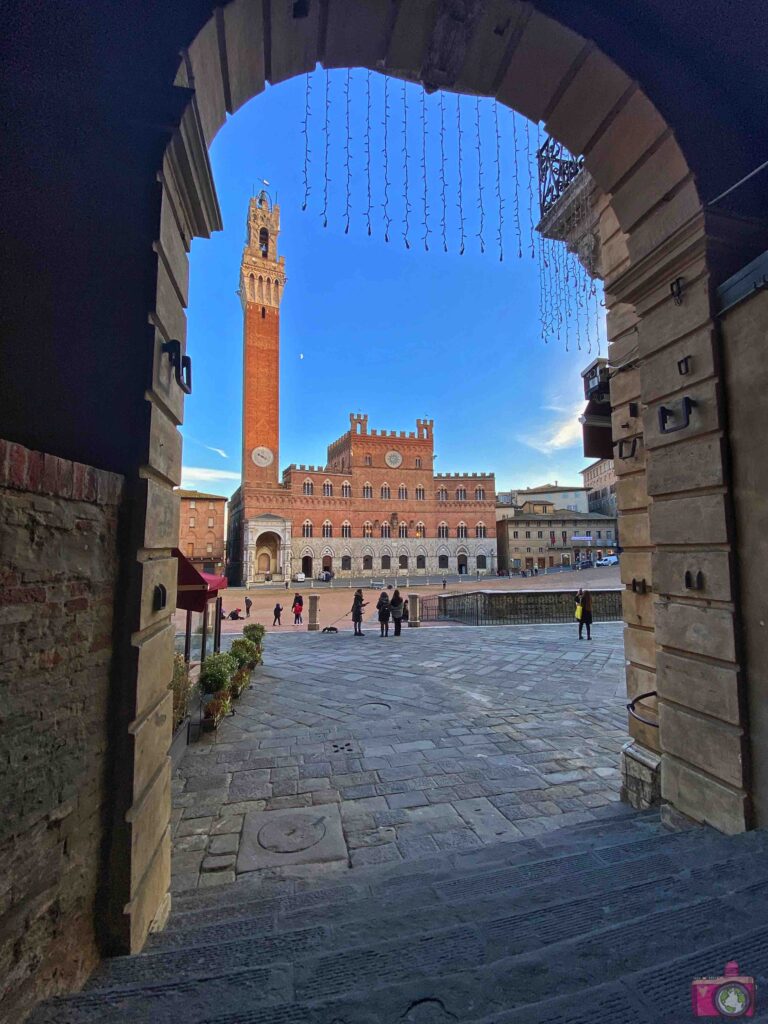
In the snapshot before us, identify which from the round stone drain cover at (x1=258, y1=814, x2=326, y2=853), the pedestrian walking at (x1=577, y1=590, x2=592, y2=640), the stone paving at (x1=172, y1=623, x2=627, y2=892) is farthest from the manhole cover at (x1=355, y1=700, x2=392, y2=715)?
the pedestrian walking at (x1=577, y1=590, x2=592, y2=640)

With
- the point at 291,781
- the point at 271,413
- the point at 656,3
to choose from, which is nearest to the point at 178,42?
the point at 656,3

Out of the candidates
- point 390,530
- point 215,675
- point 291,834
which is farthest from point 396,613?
point 390,530

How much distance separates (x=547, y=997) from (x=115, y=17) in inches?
183

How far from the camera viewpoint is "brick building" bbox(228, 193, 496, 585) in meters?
45.6

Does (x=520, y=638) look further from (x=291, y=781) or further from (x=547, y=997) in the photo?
(x=547, y=997)

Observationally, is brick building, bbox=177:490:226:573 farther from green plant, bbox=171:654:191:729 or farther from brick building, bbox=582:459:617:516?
brick building, bbox=582:459:617:516

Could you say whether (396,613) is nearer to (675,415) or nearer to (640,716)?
(640,716)

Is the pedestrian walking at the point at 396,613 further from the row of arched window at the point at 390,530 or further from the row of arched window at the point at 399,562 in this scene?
the row of arched window at the point at 399,562

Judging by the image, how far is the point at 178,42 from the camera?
7.71 ft

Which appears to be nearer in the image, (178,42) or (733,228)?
(178,42)

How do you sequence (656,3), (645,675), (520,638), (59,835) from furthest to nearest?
1. (520,638)
2. (645,675)
3. (656,3)
4. (59,835)

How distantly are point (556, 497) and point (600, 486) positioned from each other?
6.89 metres

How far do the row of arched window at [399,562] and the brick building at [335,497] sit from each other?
119 millimetres

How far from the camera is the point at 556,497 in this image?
6981 cm
